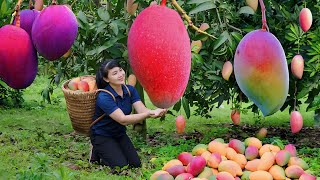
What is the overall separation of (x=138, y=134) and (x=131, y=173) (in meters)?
1.26

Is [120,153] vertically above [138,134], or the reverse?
[120,153]

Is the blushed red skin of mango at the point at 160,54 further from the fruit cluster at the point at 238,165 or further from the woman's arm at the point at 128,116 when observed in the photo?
the woman's arm at the point at 128,116

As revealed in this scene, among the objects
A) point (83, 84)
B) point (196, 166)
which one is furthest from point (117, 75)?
point (196, 166)

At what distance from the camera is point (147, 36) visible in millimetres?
352

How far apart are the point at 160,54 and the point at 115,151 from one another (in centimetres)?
334

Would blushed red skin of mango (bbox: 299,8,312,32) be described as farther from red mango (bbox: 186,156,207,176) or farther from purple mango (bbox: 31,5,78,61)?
red mango (bbox: 186,156,207,176)

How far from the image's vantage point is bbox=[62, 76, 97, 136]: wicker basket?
12.2 feet

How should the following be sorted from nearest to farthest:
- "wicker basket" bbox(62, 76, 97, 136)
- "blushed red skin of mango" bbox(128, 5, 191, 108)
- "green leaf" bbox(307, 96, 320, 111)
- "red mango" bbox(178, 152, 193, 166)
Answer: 1. "blushed red skin of mango" bbox(128, 5, 191, 108)
2. "red mango" bbox(178, 152, 193, 166)
3. "green leaf" bbox(307, 96, 320, 111)
4. "wicker basket" bbox(62, 76, 97, 136)

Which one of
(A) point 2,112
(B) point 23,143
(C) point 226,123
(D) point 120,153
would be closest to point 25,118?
(A) point 2,112

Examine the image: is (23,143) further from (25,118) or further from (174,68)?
(174,68)

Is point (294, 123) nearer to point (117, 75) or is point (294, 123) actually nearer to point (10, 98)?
point (117, 75)

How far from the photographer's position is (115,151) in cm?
365

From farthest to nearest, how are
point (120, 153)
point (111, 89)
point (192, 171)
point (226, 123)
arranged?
1. point (226, 123)
2. point (120, 153)
3. point (111, 89)
4. point (192, 171)

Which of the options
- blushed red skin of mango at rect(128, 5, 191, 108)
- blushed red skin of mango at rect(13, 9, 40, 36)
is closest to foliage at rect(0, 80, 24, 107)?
blushed red skin of mango at rect(13, 9, 40, 36)
